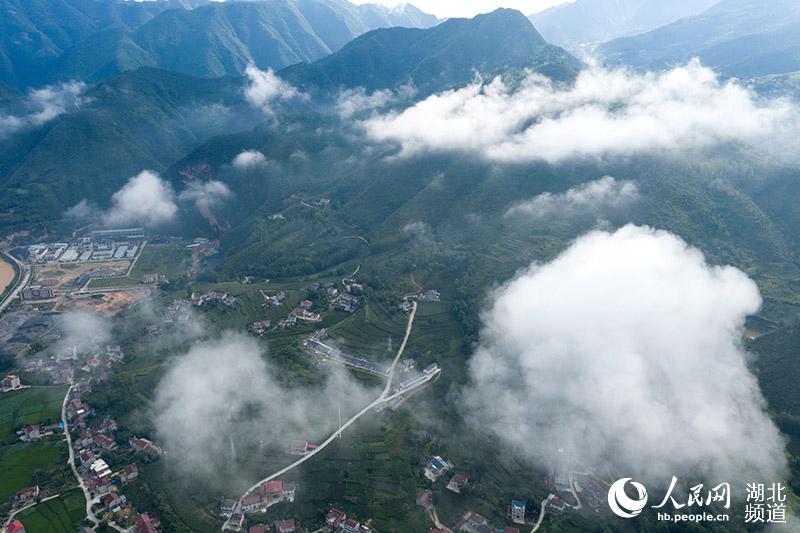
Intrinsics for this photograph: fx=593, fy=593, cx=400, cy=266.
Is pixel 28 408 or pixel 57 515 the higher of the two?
pixel 57 515

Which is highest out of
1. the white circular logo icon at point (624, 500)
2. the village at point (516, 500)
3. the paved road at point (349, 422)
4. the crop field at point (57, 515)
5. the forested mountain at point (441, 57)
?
the forested mountain at point (441, 57)

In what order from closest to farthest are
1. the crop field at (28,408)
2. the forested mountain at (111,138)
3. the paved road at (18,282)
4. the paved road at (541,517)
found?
the paved road at (541,517) → the crop field at (28,408) → the paved road at (18,282) → the forested mountain at (111,138)

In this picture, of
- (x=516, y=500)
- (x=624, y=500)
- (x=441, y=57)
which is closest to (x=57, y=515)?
(x=516, y=500)

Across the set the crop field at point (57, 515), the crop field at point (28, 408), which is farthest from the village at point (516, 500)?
the crop field at point (28, 408)

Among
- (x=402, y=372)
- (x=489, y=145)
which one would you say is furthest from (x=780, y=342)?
(x=489, y=145)

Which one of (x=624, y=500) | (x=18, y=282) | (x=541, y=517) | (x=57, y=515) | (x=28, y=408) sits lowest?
(x=18, y=282)

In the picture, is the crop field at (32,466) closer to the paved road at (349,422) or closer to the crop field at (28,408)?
the crop field at (28,408)

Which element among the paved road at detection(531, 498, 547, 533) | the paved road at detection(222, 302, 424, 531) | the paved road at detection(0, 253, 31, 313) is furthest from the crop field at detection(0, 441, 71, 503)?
the paved road at detection(531, 498, 547, 533)

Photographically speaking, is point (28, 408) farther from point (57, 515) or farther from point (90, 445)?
point (57, 515)
